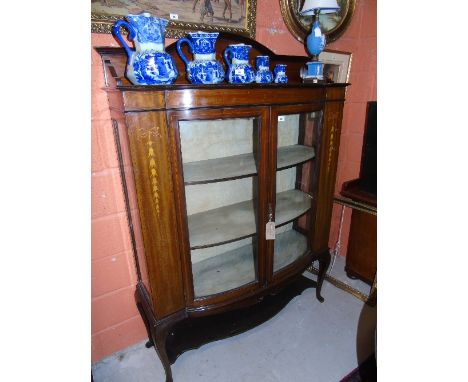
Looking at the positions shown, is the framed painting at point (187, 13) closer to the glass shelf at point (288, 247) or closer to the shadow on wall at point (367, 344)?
the glass shelf at point (288, 247)

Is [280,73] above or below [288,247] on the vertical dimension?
above

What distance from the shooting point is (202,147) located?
1.71 meters

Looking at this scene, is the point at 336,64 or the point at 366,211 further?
the point at 336,64

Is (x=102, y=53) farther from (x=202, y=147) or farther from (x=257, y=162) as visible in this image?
(x=257, y=162)

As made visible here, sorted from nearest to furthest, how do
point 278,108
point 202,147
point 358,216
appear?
point 278,108 < point 202,147 < point 358,216

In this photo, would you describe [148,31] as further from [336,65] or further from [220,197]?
[336,65]

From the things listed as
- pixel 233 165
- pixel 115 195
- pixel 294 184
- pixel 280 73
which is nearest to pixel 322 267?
pixel 294 184

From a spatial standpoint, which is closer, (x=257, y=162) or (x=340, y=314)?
(x=257, y=162)

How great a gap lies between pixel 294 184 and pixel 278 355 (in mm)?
1184

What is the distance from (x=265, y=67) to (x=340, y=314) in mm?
1917

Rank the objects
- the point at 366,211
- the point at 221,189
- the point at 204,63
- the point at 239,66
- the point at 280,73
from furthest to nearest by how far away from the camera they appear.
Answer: the point at 366,211
the point at 221,189
the point at 280,73
the point at 239,66
the point at 204,63

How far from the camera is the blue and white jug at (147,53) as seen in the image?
114 cm

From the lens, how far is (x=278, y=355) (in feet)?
6.26

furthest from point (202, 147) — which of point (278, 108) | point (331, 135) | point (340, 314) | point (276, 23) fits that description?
point (340, 314)
